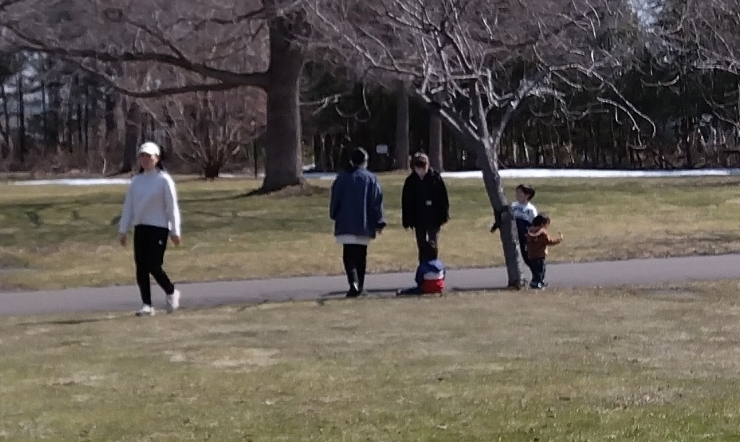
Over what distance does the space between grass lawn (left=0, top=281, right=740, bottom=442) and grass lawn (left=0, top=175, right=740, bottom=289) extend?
16.1 feet

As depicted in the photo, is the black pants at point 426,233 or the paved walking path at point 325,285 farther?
the black pants at point 426,233

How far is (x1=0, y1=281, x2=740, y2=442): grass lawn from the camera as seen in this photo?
6.40m

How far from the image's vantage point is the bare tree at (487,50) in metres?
13.7

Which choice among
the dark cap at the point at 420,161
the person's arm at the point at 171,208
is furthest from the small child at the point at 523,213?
the person's arm at the point at 171,208

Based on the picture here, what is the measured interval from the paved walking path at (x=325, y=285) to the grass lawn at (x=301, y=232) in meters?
0.94

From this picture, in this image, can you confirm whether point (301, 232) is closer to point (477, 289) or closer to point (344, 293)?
point (344, 293)

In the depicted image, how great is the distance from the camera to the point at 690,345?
910cm

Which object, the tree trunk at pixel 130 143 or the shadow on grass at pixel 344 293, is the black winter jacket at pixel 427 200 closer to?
the shadow on grass at pixel 344 293

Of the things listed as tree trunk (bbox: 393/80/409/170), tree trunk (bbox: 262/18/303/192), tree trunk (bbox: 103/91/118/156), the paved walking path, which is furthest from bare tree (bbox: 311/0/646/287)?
tree trunk (bbox: 103/91/118/156)

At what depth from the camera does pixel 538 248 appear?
45.8ft

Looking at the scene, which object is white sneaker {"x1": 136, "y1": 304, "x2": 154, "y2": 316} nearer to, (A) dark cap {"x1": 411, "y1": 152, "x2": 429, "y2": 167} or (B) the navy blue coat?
(B) the navy blue coat

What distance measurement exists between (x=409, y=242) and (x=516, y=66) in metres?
3.22

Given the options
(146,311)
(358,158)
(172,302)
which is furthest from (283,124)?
(146,311)

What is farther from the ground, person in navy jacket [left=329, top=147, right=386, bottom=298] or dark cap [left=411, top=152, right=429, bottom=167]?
dark cap [left=411, top=152, right=429, bottom=167]
